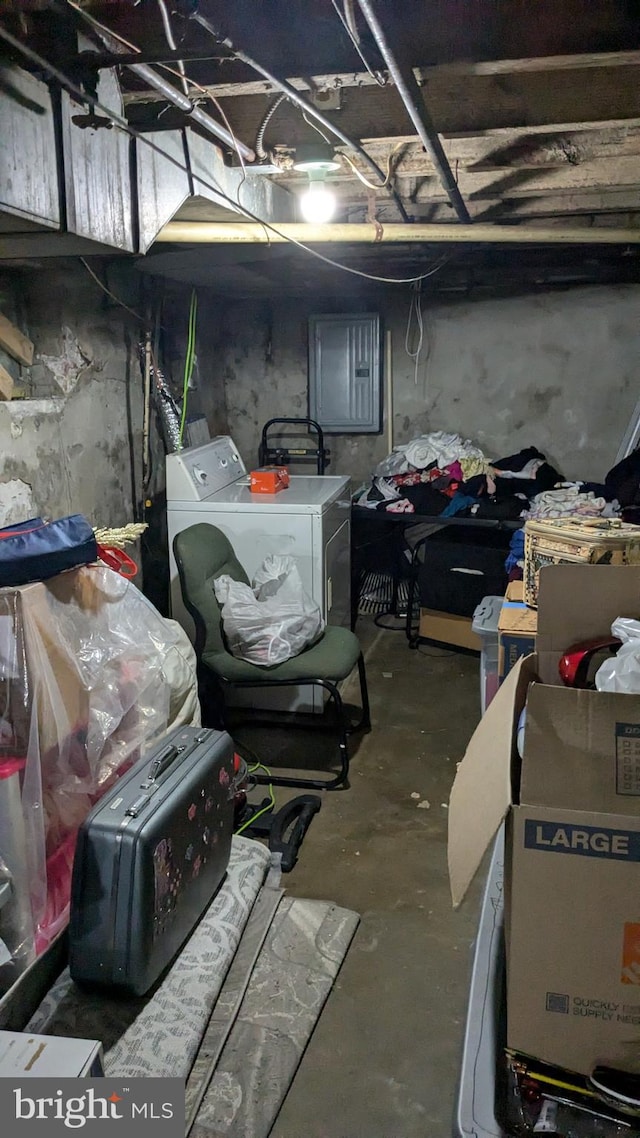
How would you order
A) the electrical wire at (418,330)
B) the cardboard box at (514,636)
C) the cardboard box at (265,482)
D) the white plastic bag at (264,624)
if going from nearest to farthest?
the cardboard box at (514,636)
the white plastic bag at (264,624)
the cardboard box at (265,482)
the electrical wire at (418,330)

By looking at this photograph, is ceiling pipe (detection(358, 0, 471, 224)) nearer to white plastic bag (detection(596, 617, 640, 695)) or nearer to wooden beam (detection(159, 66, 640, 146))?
wooden beam (detection(159, 66, 640, 146))

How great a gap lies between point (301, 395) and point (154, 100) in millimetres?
3233

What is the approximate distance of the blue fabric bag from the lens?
5.87ft

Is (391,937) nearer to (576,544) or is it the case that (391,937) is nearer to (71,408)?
(576,544)

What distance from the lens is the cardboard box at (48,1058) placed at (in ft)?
4.21

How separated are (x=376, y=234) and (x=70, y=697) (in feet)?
6.19

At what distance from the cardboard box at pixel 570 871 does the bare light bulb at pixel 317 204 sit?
2.13m

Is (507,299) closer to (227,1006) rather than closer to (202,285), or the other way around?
(202,285)

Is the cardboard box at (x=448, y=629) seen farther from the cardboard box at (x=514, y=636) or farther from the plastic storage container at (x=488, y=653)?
the cardboard box at (x=514, y=636)

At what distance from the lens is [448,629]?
Result: 421 cm

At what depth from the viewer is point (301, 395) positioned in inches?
197

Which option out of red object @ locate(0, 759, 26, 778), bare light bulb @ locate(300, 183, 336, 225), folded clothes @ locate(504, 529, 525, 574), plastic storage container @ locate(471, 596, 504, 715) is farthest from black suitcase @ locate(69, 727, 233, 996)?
bare light bulb @ locate(300, 183, 336, 225)

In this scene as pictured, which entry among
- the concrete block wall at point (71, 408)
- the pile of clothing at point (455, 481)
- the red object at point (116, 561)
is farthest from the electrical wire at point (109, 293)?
the pile of clothing at point (455, 481)

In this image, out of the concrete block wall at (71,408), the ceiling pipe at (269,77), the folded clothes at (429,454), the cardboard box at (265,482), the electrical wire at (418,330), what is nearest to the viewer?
the ceiling pipe at (269,77)
